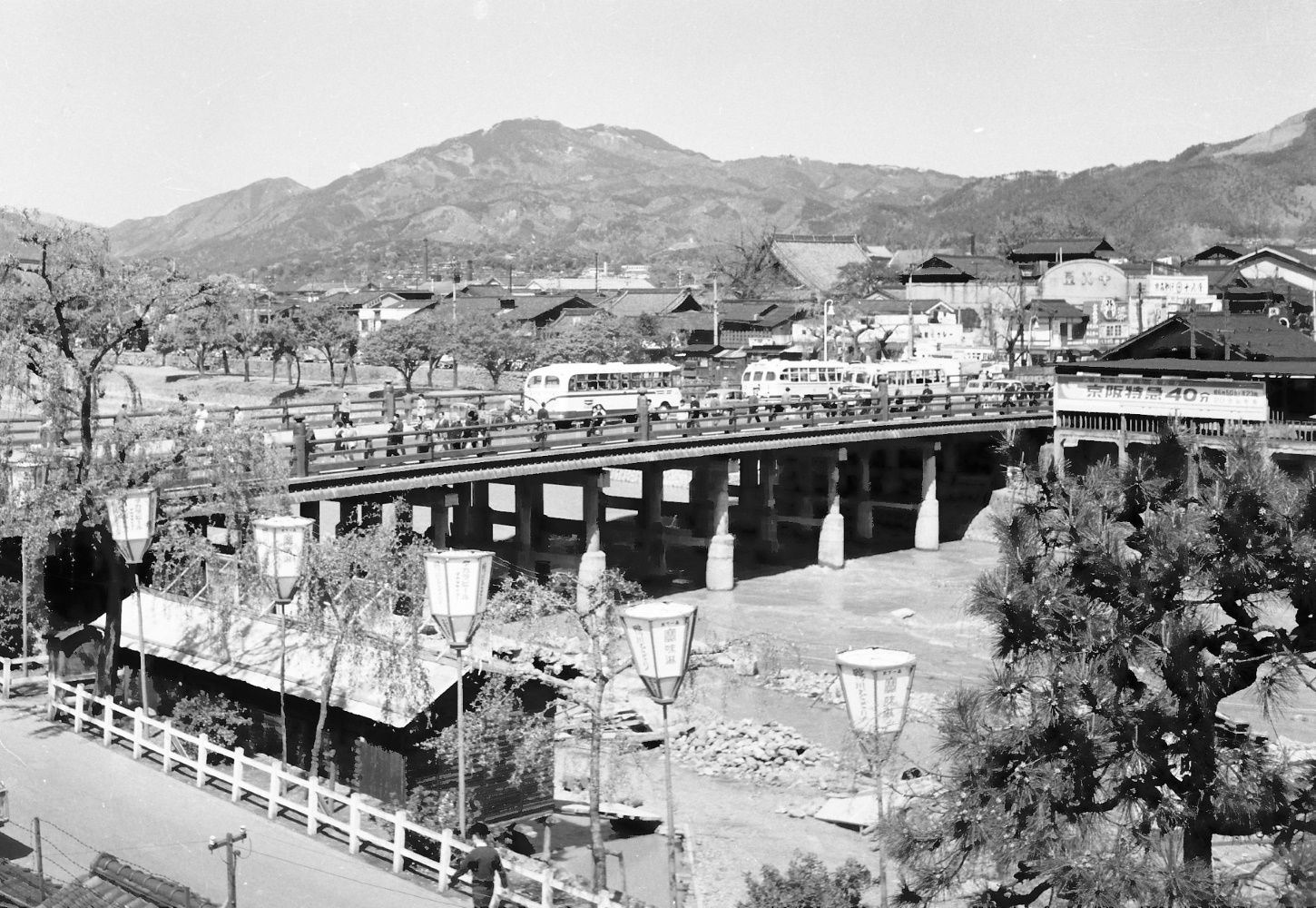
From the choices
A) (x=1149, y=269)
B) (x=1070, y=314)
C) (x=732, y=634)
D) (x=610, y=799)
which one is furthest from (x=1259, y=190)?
(x=610, y=799)

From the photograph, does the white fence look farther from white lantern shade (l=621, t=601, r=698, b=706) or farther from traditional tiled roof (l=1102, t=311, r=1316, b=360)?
traditional tiled roof (l=1102, t=311, r=1316, b=360)

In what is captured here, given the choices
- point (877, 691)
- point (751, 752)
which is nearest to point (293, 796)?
point (877, 691)

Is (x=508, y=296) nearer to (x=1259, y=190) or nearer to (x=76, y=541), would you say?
(x=76, y=541)

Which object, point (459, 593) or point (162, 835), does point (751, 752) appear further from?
point (162, 835)

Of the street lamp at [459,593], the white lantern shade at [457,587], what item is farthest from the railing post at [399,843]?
the white lantern shade at [457,587]

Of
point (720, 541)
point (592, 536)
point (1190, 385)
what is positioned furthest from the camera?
point (1190, 385)

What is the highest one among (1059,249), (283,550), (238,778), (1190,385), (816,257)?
(816,257)

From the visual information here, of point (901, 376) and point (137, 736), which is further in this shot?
point (901, 376)

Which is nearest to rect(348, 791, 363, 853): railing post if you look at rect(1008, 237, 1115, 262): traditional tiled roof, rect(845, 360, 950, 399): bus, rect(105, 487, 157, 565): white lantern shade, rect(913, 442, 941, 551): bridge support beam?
rect(105, 487, 157, 565): white lantern shade
